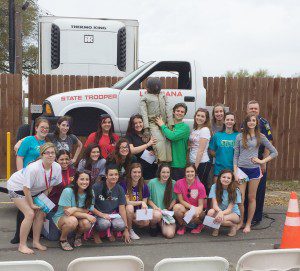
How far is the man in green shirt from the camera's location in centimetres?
688

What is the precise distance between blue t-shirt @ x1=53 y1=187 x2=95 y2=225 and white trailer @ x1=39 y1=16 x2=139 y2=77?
5840 millimetres

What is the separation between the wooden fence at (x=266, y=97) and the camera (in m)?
10.9

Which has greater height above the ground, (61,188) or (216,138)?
(216,138)

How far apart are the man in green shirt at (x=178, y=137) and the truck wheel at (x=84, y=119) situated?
155 cm

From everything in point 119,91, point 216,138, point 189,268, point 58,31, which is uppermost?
point 58,31

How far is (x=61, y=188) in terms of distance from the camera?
6156 millimetres

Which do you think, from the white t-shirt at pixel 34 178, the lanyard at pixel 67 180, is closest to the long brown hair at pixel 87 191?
the white t-shirt at pixel 34 178

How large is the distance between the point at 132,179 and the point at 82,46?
18.2ft

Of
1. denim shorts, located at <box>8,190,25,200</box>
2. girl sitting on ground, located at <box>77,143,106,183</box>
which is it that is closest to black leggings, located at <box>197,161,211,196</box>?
girl sitting on ground, located at <box>77,143,106,183</box>

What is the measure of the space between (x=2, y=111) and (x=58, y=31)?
93.7 inches

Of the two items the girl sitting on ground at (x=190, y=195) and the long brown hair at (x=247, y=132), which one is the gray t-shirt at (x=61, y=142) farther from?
the long brown hair at (x=247, y=132)

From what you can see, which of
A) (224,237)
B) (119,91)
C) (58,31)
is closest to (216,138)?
(224,237)

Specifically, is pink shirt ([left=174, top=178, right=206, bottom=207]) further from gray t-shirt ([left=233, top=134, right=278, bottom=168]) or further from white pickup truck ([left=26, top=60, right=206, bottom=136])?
white pickup truck ([left=26, top=60, right=206, bottom=136])

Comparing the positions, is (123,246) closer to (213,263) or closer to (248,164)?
(248,164)
